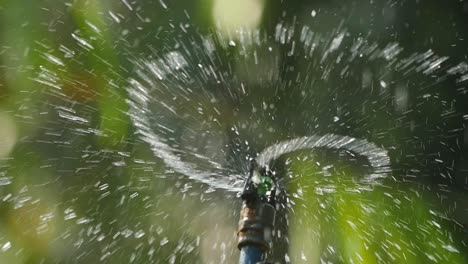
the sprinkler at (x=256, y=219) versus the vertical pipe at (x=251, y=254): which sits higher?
the sprinkler at (x=256, y=219)

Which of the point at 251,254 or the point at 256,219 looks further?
the point at 256,219

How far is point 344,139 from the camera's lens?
5613 mm

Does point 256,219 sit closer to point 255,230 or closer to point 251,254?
point 255,230

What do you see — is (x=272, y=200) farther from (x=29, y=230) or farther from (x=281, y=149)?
(x=29, y=230)

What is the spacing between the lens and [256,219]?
3.19m

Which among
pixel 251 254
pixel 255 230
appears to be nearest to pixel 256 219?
pixel 255 230

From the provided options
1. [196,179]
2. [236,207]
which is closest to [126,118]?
[196,179]

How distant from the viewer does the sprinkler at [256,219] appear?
3.10 metres

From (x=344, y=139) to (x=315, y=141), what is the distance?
299mm

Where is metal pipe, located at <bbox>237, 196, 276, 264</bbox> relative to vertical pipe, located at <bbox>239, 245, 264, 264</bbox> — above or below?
above

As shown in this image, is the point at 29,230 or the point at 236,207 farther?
the point at 29,230

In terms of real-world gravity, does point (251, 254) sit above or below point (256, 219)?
below

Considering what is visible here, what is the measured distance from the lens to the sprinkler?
310cm

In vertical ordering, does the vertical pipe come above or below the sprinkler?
below
